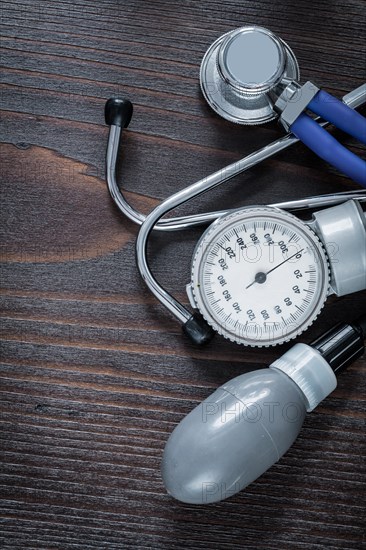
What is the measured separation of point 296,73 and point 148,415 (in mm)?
431

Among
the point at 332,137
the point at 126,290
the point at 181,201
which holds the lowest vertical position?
the point at 126,290

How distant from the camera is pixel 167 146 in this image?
92 cm

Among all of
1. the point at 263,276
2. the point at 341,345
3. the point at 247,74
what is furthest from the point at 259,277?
the point at 247,74

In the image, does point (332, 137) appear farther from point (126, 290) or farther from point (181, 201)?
point (126, 290)

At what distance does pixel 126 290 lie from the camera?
899 mm

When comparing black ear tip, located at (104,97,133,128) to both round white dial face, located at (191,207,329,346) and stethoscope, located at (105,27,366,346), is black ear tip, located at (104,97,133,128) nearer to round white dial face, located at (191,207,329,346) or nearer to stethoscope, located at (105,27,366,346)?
stethoscope, located at (105,27,366,346)

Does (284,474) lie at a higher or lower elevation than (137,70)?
lower

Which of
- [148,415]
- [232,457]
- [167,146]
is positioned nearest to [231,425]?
[232,457]

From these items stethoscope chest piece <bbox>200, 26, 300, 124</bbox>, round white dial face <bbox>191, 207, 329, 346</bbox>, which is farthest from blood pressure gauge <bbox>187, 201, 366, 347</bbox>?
stethoscope chest piece <bbox>200, 26, 300, 124</bbox>

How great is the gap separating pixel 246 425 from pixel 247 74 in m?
0.38

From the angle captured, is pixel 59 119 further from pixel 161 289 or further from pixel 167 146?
pixel 161 289

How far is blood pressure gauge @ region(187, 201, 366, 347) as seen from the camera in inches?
33.2

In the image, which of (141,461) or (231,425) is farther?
(141,461)

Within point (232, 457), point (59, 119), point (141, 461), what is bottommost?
point (141, 461)
